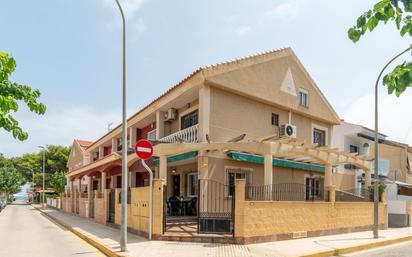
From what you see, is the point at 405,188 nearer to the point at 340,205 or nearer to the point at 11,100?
the point at 340,205

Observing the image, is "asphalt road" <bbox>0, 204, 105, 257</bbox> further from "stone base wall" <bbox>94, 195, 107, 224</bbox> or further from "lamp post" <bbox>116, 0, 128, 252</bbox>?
"stone base wall" <bbox>94, 195, 107, 224</bbox>

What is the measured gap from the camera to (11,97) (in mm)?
5445

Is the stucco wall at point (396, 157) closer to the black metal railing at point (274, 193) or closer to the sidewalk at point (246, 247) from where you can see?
the black metal railing at point (274, 193)

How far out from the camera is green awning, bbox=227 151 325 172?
611 inches

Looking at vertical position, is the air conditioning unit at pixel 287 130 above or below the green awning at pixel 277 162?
above

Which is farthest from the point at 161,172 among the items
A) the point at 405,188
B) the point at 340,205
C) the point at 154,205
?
the point at 405,188

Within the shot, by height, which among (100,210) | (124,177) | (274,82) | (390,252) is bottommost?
(100,210)

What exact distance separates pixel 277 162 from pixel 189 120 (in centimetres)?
476

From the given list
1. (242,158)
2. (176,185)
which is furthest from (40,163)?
(242,158)

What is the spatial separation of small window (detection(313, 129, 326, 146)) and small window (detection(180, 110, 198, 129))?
300 inches

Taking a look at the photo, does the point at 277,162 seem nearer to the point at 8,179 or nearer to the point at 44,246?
the point at 44,246

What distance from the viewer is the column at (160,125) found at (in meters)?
19.9

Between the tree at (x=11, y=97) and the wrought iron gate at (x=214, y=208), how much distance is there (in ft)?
26.3

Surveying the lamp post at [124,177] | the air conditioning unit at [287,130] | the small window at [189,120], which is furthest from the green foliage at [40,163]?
the lamp post at [124,177]
